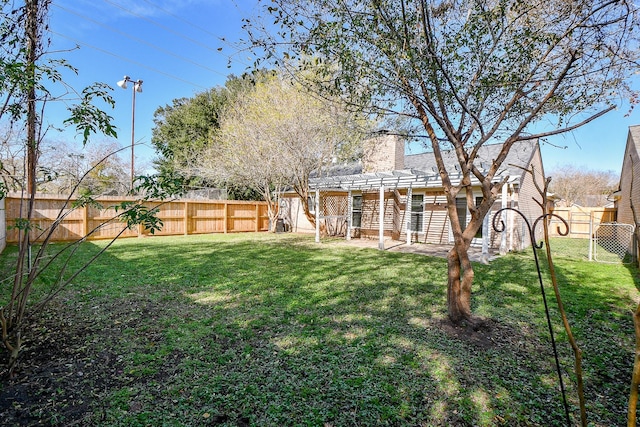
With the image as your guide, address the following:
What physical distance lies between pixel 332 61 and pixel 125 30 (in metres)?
11.7

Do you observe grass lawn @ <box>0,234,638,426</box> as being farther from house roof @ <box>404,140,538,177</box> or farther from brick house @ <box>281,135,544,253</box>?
house roof @ <box>404,140,538,177</box>

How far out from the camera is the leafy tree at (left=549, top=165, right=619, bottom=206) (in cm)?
2670

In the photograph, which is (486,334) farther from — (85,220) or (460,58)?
(85,220)

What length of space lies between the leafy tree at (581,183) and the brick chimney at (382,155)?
65.4 ft

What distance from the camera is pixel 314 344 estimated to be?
3.05m

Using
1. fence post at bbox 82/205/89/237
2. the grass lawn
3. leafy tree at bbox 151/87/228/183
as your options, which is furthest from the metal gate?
leafy tree at bbox 151/87/228/183

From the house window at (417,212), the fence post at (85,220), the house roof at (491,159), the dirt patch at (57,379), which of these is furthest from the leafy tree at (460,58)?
the fence post at (85,220)

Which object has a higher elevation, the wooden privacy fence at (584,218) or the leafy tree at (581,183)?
the leafy tree at (581,183)

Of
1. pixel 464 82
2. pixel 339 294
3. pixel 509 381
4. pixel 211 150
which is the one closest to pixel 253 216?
pixel 211 150

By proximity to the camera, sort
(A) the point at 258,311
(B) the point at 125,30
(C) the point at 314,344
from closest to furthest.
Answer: (C) the point at 314,344, (A) the point at 258,311, (B) the point at 125,30

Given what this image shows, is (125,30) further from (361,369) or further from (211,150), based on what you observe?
(361,369)

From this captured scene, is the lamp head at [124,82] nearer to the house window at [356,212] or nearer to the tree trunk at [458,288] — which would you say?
the house window at [356,212]

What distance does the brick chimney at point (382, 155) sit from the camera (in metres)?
12.3

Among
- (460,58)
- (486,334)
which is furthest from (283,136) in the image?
(486,334)
